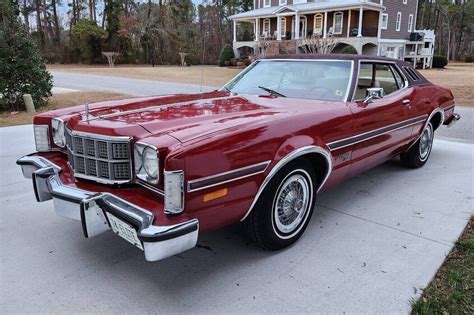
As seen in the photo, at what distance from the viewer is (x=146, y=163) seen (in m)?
2.48

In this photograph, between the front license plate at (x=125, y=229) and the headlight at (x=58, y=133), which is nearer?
the front license plate at (x=125, y=229)

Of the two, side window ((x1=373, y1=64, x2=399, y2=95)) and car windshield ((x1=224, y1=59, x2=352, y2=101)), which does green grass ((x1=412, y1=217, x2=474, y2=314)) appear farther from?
side window ((x1=373, y1=64, x2=399, y2=95))

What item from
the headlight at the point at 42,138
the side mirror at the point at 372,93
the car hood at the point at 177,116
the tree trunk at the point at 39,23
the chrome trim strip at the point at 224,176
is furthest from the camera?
the tree trunk at the point at 39,23

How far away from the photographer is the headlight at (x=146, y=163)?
7.89 feet

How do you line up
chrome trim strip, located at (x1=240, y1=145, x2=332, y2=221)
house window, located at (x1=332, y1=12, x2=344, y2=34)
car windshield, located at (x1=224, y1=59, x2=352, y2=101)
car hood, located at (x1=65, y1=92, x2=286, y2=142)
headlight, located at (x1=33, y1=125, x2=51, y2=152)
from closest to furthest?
car hood, located at (x1=65, y1=92, x2=286, y2=142)
chrome trim strip, located at (x1=240, y1=145, x2=332, y2=221)
headlight, located at (x1=33, y1=125, x2=51, y2=152)
car windshield, located at (x1=224, y1=59, x2=352, y2=101)
house window, located at (x1=332, y1=12, x2=344, y2=34)

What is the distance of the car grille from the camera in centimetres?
259

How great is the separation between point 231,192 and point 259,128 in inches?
19.6

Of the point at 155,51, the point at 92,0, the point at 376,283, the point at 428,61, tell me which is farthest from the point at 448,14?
the point at 376,283

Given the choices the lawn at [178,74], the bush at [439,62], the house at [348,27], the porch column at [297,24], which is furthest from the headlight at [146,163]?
the bush at [439,62]

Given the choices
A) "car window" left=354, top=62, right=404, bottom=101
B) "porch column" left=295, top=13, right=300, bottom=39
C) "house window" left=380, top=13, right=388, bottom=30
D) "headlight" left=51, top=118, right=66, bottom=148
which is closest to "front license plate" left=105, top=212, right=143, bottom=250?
"headlight" left=51, top=118, right=66, bottom=148

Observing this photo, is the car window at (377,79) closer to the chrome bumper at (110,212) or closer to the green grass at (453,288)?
the green grass at (453,288)

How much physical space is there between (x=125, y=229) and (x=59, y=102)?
10360mm

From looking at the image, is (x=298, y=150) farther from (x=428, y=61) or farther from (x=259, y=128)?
(x=428, y=61)

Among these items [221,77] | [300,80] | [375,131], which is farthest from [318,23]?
[375,131]
